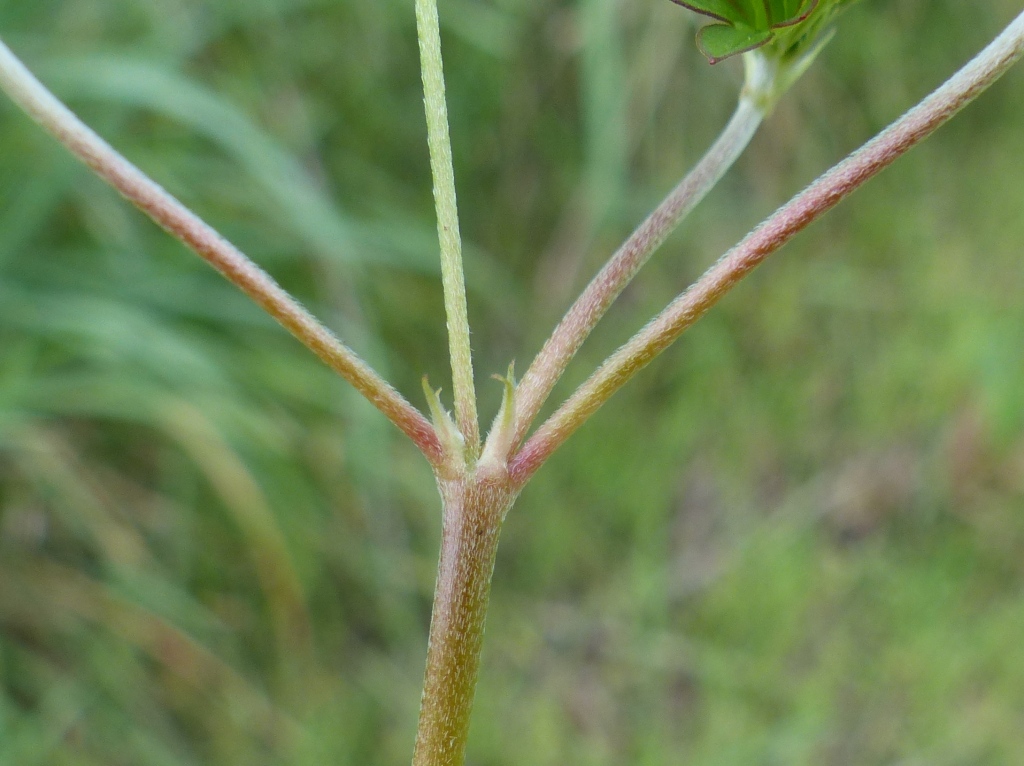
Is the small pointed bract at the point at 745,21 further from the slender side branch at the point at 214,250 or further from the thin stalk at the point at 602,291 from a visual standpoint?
the slender side branch at the point at 214,250

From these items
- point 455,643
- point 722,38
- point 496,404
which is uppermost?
point 496,404

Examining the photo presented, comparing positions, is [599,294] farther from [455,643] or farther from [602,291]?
[455,643]

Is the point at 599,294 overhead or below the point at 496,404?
below

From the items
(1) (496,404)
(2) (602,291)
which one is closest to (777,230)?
(2) (602,291)

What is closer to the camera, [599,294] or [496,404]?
[599,294]

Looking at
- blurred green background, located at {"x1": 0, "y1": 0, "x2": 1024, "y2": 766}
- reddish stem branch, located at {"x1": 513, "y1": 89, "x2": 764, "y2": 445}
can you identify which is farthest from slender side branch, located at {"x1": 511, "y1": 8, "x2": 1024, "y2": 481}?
blurred green background, located at {"x1": 0, "y1": 0, "x2": 1024, "y2": 766}

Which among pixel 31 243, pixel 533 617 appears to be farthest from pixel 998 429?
pixel 31 243

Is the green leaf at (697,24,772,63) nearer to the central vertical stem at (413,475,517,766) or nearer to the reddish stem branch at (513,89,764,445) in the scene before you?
the reddish stem branch at (513,89,764,445)
